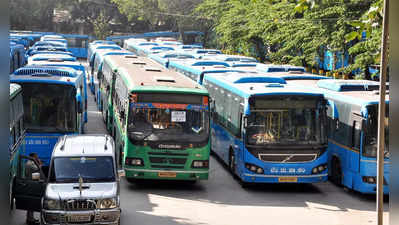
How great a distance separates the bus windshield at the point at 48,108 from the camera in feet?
53.1

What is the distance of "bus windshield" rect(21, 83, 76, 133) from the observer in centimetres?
1617

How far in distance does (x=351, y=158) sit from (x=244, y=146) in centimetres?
253

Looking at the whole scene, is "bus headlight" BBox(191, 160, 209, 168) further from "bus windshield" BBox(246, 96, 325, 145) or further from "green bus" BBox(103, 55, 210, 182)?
"bus windshield" BBox(246, 96, 325, 145)

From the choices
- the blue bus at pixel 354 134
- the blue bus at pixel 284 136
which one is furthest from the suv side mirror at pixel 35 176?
the blue bus at pixel 354 134

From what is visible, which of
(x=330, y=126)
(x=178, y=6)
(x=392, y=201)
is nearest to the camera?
(x=392, y=201)

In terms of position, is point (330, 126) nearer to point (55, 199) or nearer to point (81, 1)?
point (55, 199)

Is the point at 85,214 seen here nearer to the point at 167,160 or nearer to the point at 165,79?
the point at 167,160

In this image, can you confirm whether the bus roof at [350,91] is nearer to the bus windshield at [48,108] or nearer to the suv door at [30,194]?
the bus windshield at [48,108]

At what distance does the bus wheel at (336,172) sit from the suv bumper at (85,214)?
7.19m

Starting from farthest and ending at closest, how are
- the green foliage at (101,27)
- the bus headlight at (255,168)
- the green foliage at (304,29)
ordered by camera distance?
the green foliage at (101,27) < the green foliage at (304,29) < the bus headlight at (255,168)

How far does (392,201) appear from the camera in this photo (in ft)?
8.27

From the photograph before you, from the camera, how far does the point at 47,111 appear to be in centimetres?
1634

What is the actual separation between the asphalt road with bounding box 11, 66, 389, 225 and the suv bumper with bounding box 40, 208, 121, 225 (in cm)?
157

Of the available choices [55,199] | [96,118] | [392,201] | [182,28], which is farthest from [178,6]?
[392,201]
